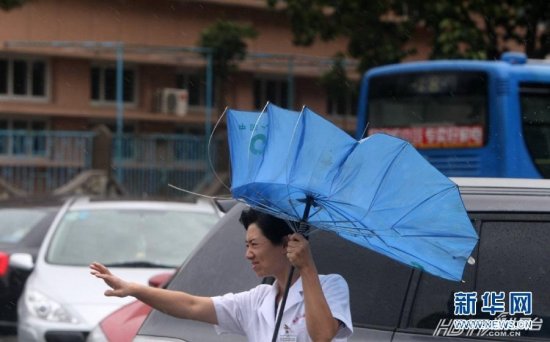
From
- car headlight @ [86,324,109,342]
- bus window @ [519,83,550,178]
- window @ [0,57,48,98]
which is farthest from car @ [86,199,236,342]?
Answer: window @ [0,57,48,98]

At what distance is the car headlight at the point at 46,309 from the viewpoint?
922cm

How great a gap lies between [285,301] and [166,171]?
26340 mm

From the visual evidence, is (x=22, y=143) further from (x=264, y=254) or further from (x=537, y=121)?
(x=264, y=254)

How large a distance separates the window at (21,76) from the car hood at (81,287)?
24.7 m

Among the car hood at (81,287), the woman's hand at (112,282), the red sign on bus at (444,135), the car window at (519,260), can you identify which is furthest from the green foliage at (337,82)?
the woman's hand at (112,282)

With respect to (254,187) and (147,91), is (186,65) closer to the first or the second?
(147,91)

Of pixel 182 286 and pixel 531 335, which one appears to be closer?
pixel 531 335

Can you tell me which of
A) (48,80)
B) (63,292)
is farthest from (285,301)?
(48,80)

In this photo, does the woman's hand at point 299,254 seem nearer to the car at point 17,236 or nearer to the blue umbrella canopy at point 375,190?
the blue umbrella canopy at point 375,190

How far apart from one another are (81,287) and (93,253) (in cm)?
86

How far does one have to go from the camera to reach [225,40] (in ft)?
108

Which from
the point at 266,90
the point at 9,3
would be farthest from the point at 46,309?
the point at 266,90

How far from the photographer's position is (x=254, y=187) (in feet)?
11.8

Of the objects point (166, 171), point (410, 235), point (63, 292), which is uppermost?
point (410, 235)
